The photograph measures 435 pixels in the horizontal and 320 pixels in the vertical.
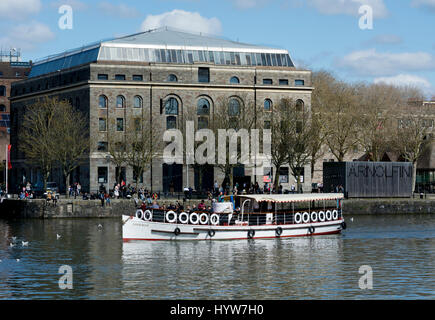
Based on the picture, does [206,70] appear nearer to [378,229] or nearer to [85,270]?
[378,229]

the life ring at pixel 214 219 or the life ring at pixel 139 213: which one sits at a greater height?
the life ring at pixel 139 213

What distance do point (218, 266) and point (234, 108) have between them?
5828cm

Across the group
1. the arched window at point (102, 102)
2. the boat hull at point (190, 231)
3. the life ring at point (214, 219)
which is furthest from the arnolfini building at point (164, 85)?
the life ring at point (214, 219)

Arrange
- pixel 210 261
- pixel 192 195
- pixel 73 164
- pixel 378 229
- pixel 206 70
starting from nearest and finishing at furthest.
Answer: pixel 210 261 → pixel 378 229 → pixel 192 195 → pixel 73 164 → pixel 206 70

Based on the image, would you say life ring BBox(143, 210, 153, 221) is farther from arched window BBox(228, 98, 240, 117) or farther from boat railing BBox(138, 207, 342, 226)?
arched window BBox(228, 98, 240, 117)

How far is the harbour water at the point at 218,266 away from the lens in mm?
46812

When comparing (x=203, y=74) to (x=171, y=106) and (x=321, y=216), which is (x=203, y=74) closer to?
(x=171, y=106)

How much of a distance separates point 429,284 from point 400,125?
8104 cm

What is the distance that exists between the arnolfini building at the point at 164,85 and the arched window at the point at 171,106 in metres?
0.14

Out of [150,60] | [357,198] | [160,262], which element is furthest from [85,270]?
[150,60]

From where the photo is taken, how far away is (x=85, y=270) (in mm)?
54531

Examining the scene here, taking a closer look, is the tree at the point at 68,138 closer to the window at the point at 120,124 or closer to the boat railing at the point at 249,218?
the window at the point at 120,124

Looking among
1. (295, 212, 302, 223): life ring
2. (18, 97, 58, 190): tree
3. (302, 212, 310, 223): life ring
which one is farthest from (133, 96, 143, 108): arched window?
(295, 212, 302, 223): life ring
